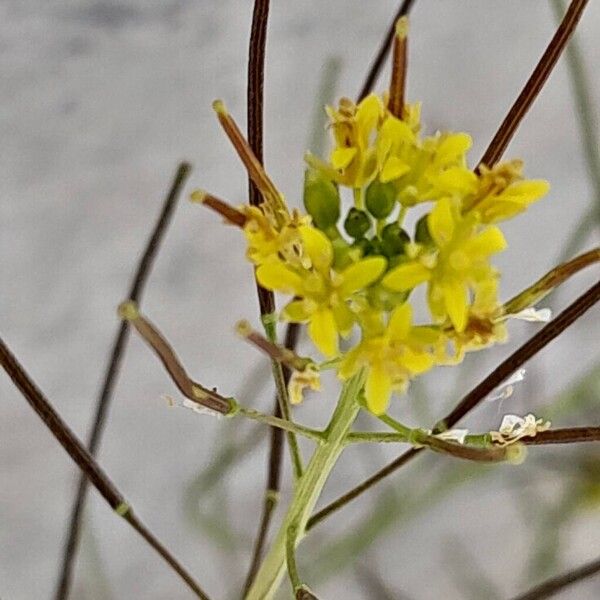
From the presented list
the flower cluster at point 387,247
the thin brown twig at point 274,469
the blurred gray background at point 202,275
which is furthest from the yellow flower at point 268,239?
the blurred gray background at point 202,275

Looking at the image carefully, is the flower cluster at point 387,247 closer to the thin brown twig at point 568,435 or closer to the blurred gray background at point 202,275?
the thin brown twig at point 568,435

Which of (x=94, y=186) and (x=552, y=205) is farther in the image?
(x=552, y=205)

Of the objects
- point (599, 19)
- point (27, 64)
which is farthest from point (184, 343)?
point (599, 19)

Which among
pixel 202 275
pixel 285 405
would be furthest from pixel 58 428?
pixel 202 275

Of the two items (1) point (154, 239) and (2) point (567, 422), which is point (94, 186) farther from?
(2) point (567, 422)

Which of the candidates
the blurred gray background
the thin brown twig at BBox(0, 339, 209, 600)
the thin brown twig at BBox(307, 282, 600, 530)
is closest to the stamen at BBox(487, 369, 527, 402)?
the thin brown twig at BBox(307, 282, 600, 530)

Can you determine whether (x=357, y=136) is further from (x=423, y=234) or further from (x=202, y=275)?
(x=202, y=275)

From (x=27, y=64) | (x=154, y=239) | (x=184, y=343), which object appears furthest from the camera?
(x=184, y=343)

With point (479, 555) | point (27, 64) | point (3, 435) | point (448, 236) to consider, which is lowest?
point (479, 555)
